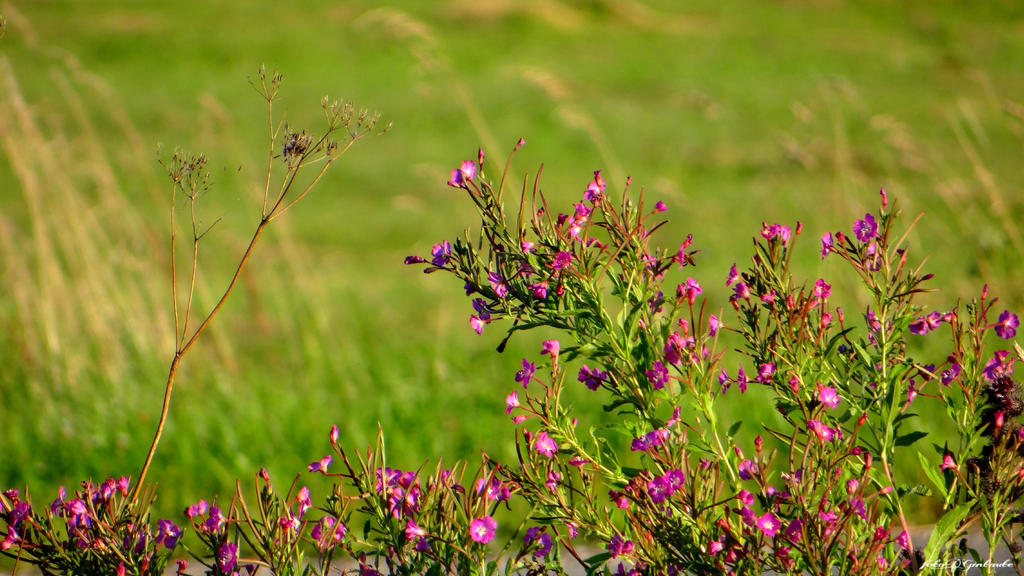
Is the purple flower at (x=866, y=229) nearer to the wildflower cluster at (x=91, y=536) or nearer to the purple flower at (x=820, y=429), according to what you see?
the purple flower at (x=820, y=429)

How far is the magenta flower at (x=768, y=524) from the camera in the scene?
1.45 metres

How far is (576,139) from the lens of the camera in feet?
49.0

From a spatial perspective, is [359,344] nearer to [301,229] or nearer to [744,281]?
[744,281]

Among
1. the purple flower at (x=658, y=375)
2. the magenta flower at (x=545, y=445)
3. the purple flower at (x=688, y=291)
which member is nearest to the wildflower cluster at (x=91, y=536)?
the magenta flower at (x=545, y=445)

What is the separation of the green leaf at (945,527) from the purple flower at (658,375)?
540 millimetres

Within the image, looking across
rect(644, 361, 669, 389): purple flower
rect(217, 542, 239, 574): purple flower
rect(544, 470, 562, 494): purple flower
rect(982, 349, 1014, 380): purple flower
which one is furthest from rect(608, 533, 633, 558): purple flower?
rect(982, 349, 1014, 380): purple flower

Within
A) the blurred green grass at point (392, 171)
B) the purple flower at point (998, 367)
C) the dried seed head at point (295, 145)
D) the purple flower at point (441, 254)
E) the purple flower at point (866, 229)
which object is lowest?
the purple flower at point (998, 367)

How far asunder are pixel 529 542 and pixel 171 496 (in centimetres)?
246

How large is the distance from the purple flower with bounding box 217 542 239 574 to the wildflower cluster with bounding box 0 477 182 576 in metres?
0.13

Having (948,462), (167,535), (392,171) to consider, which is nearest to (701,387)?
(948,462)

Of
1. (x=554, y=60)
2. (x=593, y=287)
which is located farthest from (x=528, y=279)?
(x=554, y=60)

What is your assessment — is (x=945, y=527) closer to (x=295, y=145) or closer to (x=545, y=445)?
(x=545, y=445)

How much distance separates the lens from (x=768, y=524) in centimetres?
145

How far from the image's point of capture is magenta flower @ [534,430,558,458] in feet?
5.18
